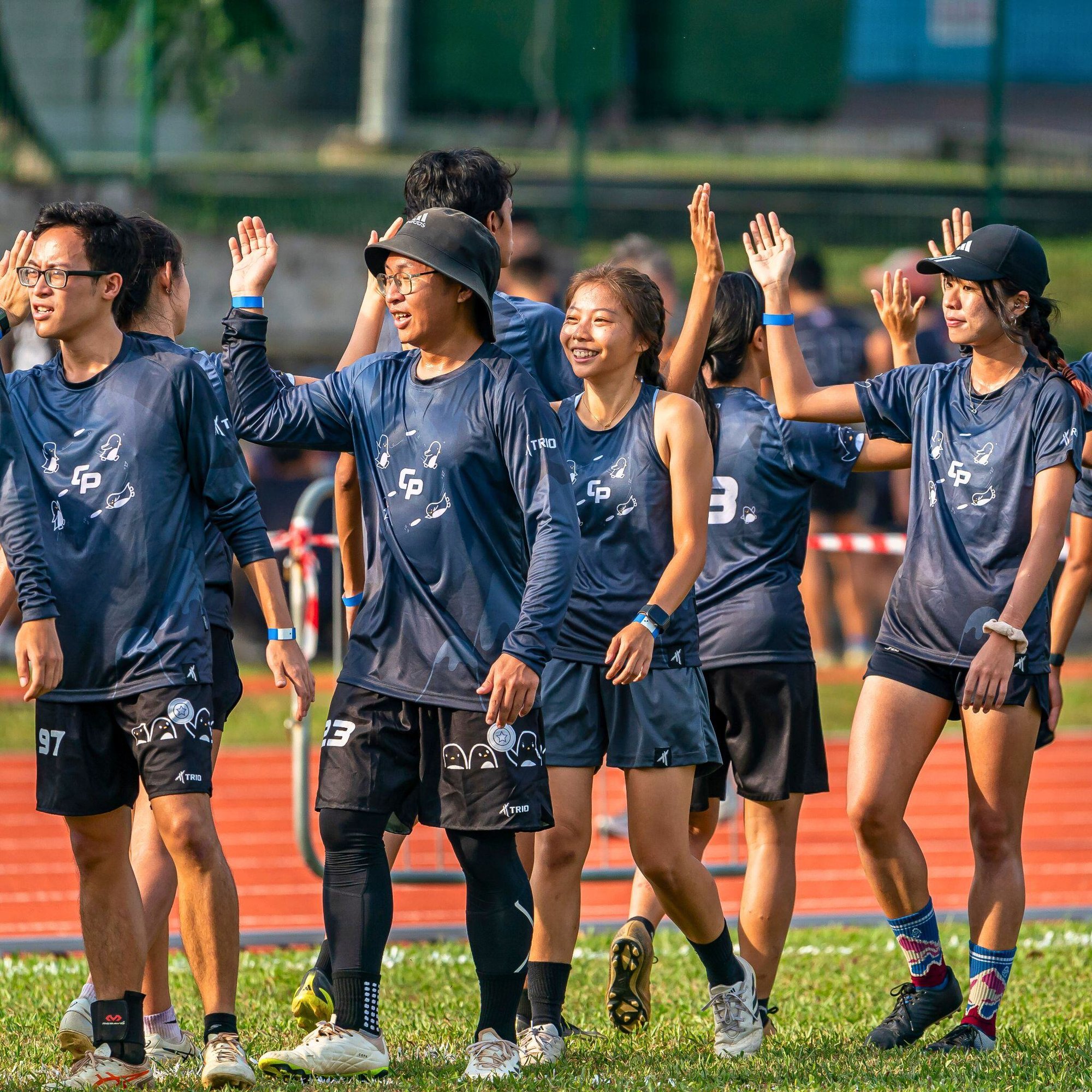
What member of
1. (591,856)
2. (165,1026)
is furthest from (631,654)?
(591,856)

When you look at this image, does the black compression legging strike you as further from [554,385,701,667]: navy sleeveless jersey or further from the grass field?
[554,385,701,667]: navy sleeveless jersey

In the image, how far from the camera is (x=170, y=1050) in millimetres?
5406

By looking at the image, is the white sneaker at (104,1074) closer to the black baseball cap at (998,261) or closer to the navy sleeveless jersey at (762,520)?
the navy sleeveless jersey at (762,520)

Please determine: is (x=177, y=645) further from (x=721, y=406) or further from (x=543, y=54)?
(x=543, y=54)

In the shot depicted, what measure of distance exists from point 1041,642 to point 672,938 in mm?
2691

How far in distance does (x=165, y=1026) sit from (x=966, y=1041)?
2331 millimetres

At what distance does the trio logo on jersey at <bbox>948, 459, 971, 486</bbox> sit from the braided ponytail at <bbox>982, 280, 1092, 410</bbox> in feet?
1.25

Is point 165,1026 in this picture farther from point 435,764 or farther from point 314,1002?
point 435,764

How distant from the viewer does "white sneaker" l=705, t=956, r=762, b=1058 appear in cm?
536

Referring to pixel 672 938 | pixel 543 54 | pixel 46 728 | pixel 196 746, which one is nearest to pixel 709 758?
pixel 196 746

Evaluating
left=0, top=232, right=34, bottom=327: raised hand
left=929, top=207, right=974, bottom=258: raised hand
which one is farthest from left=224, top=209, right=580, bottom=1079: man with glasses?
left=929, top=207, right=974, bottom=258: raised hand

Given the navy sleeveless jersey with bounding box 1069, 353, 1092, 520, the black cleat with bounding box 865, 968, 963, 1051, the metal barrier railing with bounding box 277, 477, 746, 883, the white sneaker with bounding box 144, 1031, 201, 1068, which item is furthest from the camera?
the metal barrier railing with bounding box 277, 477, 746, 883

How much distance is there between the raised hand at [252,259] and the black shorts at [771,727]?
71.8 inches

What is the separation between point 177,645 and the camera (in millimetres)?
4824
